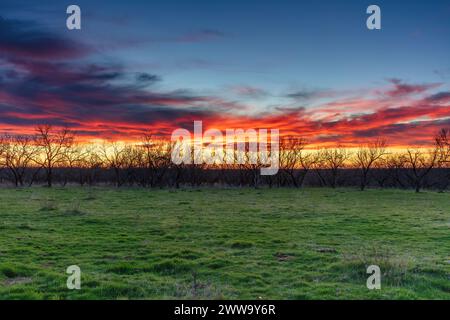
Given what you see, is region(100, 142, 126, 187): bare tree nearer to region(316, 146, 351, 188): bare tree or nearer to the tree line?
the tree line

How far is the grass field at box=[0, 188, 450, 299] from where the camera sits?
33.4 ft

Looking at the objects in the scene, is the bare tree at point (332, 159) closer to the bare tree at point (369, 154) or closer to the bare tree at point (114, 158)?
the bare tree at point (369, 154)

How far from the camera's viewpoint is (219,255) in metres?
14.3

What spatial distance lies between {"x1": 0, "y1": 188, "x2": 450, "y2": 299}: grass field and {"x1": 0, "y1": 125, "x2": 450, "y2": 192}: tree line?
47.4 meters

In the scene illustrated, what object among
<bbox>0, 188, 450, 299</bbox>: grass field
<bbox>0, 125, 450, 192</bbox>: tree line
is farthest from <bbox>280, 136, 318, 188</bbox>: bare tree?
<bbox>0, 188, 450, 299</bbox>: grass field

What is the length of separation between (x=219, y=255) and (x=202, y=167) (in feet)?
219

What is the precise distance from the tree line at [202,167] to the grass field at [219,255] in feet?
156

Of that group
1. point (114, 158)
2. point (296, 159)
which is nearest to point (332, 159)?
point (296, 159)

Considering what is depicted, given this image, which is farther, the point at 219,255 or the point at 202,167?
the point at 202,167

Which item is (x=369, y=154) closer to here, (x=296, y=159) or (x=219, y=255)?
(x=296, y=159)

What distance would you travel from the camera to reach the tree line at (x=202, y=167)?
7150 centimetres
